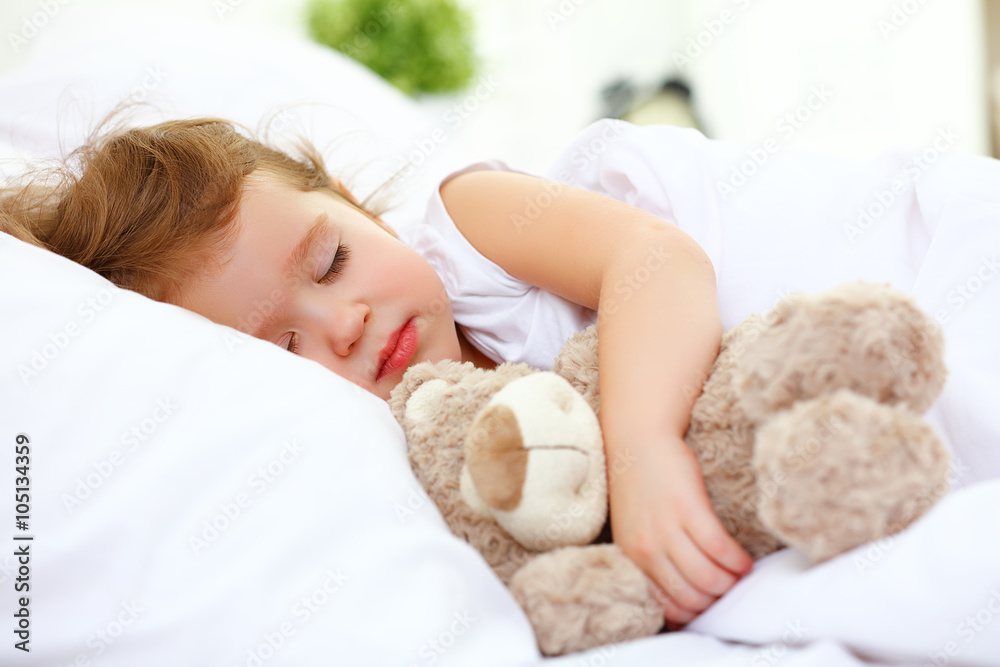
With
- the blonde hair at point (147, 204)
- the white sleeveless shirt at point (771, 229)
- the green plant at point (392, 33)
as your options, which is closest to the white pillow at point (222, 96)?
the blonde hair at point (147, 204)

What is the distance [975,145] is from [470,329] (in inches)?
89.5

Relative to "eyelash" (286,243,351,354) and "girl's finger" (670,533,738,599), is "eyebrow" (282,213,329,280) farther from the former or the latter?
"girl's finger" (670,533,738,599)

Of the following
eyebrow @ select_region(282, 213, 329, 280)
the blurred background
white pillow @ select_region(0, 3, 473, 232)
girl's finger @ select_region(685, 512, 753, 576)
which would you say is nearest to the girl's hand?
girl's finger @ select_region(685, 512, 753, 576)

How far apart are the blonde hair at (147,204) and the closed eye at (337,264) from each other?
122 mm

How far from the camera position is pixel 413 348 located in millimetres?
896

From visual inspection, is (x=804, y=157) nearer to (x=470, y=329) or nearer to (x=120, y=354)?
(x=470, y=329)

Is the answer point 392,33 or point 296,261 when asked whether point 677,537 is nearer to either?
point 296,261

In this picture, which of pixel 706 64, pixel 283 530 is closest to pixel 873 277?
pixel 283 530

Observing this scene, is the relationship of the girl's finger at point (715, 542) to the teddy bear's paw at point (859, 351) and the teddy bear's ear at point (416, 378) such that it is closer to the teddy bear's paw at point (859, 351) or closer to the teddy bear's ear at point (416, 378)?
the teddy bear's paw at point (859, 351)

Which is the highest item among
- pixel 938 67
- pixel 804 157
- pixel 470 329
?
pixel 938 67

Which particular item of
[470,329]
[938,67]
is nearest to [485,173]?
[470,329]

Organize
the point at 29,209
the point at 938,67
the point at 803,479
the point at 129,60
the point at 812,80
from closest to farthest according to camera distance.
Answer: the point at 803,479 < the point at 29,209 < the point at 129,60 < the point at 938,67 < the point at 812,80

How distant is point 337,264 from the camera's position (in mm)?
894

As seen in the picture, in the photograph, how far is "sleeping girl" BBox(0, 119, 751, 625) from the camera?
0.67 m
